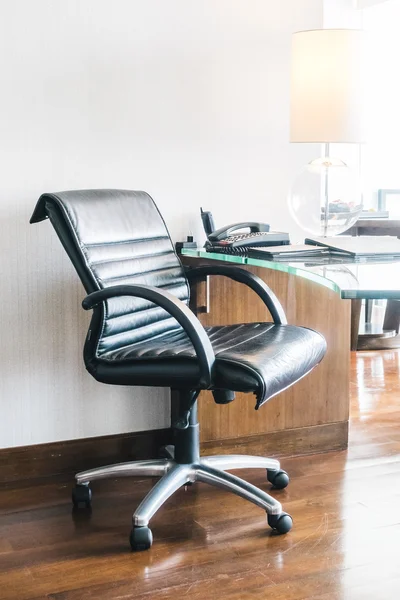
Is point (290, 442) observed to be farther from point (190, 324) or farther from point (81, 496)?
point (190, 324)

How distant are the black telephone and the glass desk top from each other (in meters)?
0.04

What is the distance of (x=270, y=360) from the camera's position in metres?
2.23

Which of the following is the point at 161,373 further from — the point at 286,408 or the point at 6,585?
the point at 286,408

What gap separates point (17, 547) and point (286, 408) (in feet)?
3.82

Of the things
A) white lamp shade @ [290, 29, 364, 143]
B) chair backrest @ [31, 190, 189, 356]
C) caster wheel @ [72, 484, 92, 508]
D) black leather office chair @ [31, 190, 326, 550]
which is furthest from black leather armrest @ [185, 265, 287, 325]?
caster wheel @ [72, 484, 92, 508]

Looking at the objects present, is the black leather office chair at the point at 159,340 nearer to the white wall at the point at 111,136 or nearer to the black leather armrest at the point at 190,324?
the black leather armrest at the point at 190,324

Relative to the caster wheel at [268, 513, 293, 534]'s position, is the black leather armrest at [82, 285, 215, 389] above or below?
above

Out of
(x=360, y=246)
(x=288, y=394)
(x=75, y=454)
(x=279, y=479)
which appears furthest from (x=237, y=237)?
(x=75, y=454)

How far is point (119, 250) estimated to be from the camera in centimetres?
256


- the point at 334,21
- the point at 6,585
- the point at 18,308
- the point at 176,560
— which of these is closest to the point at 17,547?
the point at 6,585

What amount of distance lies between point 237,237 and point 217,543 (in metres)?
0.98

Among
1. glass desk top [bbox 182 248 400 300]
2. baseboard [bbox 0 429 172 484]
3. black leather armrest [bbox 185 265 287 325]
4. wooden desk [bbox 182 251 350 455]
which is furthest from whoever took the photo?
wooden desk [bbox 182 251 350 455]

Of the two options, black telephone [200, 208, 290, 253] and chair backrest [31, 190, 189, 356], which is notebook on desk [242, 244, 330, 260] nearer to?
black telephone [200, 208, 290, 253]

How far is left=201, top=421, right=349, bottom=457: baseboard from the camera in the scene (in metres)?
3.02
